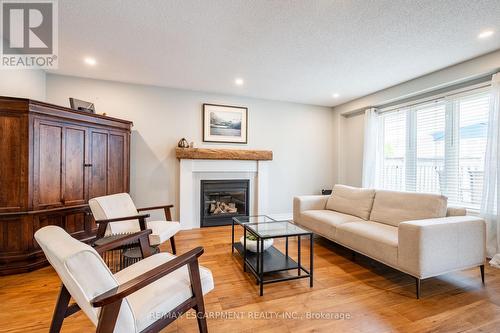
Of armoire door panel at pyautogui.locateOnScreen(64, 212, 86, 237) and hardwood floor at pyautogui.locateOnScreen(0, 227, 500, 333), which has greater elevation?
armoire door panel at pyautogui.locateOnScreen(64, 212, 86, 237)

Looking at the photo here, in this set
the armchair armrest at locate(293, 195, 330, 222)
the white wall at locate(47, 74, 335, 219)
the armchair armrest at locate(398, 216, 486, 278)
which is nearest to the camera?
the armchair armrest at locate(398, 216, 486, 278)

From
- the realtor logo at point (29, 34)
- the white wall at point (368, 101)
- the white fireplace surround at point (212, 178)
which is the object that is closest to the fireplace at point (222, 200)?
the white fireplace surround at point (212, 178)

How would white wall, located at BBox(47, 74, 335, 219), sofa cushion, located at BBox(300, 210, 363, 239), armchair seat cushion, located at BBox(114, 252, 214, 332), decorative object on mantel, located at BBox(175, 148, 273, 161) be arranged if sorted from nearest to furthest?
1. armchair seat cushion, located at BBox(114, 252, 214, 332)
2. sofa cushion, located at BBox(300, 210, 363, 239)
3. white wall, located at BBox(47, 74, 335, 219)
4. decorative object on mantel, located at BBox(175, 148, 273, 161)

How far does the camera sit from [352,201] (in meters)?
3.34

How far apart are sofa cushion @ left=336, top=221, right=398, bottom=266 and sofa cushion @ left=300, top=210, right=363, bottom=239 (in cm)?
13

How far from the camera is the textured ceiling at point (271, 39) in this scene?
78.7 inches

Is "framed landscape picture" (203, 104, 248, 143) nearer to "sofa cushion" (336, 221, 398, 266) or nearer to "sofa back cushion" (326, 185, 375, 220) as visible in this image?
"sofa back cushion" (326, 185, 375, 220)

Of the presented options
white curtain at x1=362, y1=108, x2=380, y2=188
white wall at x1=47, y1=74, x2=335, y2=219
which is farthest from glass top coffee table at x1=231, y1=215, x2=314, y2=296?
white curtain at x1=362, y1=108, x2=380, y2=188

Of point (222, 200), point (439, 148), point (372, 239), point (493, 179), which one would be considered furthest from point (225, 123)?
point (493, 179)

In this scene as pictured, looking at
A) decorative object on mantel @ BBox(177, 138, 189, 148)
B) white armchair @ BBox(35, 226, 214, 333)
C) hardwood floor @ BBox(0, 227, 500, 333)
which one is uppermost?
decorative object on mantel @ BBox(177, 138, 189, 148)

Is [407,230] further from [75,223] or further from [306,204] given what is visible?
[75,223]

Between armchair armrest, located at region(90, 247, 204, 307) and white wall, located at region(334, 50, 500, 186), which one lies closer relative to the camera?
armchair armrest, located at region(90, 247, 204, 307)

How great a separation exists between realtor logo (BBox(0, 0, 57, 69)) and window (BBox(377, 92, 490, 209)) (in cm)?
479

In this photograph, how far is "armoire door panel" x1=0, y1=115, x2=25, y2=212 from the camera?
7.83 feet
